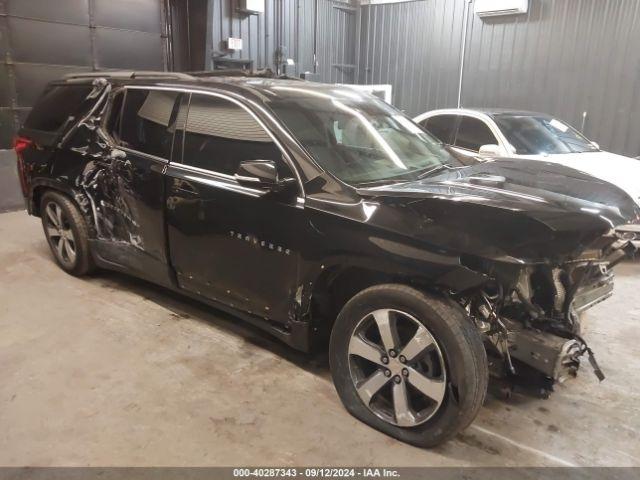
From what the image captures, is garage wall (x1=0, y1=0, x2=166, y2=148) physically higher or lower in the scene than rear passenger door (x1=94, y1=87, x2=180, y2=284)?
higher

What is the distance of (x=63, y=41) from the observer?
7.54m

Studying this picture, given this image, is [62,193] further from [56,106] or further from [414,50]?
[414,50]

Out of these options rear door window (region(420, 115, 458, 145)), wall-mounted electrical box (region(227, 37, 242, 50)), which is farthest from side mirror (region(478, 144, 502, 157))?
wall-mounted electrical box (region(227, 37, 242, 50))

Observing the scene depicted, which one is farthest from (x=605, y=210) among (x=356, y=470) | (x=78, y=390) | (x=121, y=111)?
(x=121, y=111)

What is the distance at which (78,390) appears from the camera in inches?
109

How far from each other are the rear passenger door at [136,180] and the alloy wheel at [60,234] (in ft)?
1.77

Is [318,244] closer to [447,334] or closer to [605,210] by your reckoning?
[447,334]

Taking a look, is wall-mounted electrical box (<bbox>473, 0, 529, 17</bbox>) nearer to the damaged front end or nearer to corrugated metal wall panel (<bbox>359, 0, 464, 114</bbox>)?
corrugated metal wall panel (<bbox>359, 0, 464, 114</bbox>)

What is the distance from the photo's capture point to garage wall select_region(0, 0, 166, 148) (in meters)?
7.09

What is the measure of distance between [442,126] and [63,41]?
5768 mm

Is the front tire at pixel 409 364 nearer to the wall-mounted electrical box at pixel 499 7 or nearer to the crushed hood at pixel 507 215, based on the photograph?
the crushed hood at pixel 507 215

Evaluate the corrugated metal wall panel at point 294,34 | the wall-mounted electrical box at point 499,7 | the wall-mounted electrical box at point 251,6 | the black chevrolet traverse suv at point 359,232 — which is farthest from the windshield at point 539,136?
the corrugated metal wall panel at point 294,34

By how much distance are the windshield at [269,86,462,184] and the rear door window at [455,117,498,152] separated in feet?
8.51

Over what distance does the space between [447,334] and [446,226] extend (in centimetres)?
46
